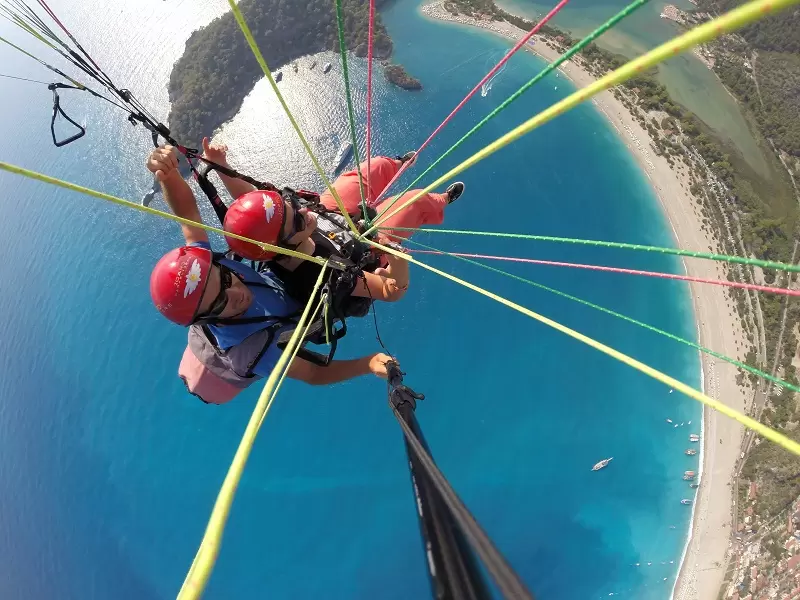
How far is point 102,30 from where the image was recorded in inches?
351

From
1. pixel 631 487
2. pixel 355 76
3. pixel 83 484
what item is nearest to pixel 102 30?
pixel 355 76

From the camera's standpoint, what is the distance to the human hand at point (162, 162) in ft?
5.45

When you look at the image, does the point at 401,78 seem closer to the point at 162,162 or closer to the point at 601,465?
the point at 601,465

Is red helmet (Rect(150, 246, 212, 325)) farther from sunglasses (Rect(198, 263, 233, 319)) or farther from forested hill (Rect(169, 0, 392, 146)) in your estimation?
forested hill (Rect(169, 0, 392, 146))

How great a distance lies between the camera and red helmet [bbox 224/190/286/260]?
156 cm

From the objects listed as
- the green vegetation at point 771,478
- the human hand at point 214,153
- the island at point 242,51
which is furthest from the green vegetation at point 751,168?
the human hand at point 214,153

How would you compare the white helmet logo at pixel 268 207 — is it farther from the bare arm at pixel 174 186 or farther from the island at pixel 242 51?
the island at pixel 242 51

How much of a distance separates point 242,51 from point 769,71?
12922mm

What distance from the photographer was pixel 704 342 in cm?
757

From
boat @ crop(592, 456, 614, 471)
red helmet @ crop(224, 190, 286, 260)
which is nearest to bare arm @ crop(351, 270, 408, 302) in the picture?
red helmet @ crop(224, 190, 286, 260)

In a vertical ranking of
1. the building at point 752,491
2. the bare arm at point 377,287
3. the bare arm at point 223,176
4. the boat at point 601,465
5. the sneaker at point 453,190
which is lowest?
the building at point 752,491

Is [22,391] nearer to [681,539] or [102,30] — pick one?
[102,30]

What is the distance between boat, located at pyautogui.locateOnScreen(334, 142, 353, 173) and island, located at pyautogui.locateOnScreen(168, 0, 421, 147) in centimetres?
188

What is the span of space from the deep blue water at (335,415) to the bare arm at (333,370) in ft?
12.6
